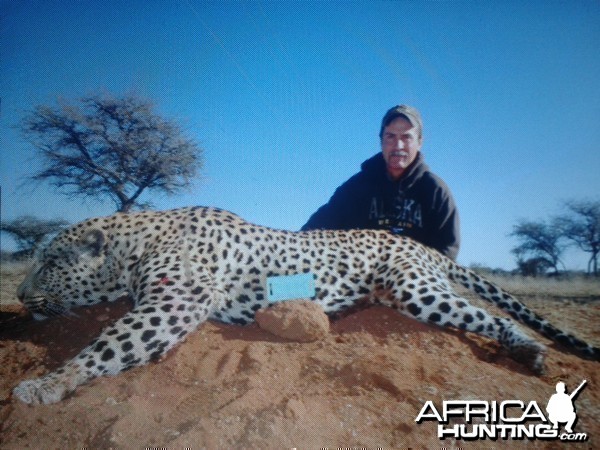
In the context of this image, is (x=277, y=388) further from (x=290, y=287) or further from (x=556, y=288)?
(x=556, y=288)

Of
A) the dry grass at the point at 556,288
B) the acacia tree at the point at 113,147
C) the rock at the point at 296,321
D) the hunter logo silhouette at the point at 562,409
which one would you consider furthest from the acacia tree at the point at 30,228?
the dry grass at the point at 556,288

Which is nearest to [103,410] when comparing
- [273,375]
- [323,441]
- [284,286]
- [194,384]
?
[194,384]

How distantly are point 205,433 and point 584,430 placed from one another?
1714 millimetres

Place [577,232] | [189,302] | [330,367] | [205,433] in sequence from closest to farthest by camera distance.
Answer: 1. [205,433]
2. [330,367]
3. [189,302]
4. [577,232]

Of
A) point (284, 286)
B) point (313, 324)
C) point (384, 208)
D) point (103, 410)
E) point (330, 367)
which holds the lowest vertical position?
point (103, 410)

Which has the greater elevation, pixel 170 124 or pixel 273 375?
pixel 170 124

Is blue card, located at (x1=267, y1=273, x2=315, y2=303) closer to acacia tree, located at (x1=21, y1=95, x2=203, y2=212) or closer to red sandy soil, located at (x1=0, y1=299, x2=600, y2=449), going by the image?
red sandy soil, located at (x1=0, y1=299, x2=600, y2=449)

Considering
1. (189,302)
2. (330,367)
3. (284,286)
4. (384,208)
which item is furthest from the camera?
(384,208)

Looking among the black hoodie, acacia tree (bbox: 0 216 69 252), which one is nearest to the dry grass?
the black hoodie

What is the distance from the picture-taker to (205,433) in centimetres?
157

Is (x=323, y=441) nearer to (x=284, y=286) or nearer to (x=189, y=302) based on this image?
(x=189, y=302)

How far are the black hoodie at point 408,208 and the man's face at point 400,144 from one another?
149 millimetres

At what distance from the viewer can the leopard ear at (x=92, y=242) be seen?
3172mm

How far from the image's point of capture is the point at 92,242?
125 inches
